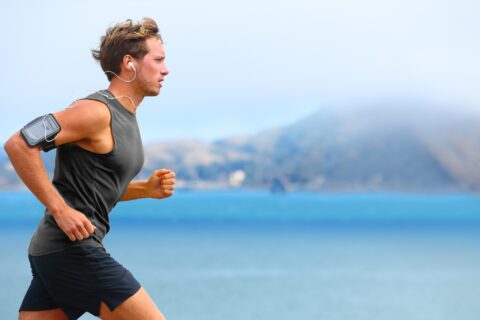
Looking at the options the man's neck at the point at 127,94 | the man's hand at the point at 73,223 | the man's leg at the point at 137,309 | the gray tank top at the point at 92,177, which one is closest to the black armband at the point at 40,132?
the gray tank top at the point at 92,177

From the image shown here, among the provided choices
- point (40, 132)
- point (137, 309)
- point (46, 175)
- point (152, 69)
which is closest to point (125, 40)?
point (152, 69)

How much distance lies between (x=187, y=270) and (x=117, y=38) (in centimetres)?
4253

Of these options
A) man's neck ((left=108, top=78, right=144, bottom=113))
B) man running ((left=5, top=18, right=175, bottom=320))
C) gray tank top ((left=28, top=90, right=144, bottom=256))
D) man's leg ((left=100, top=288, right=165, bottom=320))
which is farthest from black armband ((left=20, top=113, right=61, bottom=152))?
man's leg ((left=100, top=288, right=165, bottom=320))

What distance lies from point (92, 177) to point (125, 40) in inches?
21.7

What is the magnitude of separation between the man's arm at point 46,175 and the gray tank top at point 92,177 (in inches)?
3.7

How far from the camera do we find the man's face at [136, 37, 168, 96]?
405cm

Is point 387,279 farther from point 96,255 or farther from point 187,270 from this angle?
point 96,255

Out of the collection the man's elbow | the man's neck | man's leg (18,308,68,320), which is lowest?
man's leg (18,308,68,320)

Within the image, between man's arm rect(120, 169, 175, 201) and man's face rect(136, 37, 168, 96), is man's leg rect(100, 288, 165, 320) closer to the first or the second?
man's arm rect(120, 169, 175, 201)

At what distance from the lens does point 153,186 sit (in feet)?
14.7

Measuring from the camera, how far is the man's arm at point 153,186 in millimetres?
4445

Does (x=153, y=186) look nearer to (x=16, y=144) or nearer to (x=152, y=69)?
(x=152, y=69)

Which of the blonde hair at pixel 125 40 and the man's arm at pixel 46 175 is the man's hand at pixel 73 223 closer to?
the man's arm at pixel 46 175

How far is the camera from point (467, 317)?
31.1 meters
